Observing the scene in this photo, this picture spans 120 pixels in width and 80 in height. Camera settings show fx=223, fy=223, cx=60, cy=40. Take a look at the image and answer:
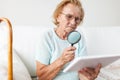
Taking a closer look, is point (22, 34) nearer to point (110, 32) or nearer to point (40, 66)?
point (40, 66)

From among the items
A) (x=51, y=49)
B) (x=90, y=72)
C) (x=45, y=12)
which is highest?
(x=45, y=12)

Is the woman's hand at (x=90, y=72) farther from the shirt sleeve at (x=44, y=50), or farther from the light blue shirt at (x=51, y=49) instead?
the shirt sleeve at (x=44, y=50)

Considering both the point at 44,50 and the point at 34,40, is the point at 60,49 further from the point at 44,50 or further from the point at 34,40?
the point at 34,40

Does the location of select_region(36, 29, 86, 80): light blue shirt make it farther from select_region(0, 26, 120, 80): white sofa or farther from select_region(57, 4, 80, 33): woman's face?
select_region(0, 26, 120, 80): white sofa

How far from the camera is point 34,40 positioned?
1.49 m

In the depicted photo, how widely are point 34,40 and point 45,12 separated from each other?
0.45 m

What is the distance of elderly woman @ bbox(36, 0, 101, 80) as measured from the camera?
120cm

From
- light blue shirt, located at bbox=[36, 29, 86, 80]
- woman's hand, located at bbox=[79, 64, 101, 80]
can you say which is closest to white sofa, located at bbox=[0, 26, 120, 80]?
light blue shirt, located at bbox=[36, 29, 86, 80]

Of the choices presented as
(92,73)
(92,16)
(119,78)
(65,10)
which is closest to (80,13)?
(65,10)

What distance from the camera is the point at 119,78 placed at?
1400mm

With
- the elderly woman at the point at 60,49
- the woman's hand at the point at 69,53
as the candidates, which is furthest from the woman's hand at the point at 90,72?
the woman's hand at the point at 69,53

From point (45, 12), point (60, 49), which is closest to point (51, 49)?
point (60, 49)

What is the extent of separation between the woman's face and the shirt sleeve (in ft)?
0.40

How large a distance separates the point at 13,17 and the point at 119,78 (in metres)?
0.93
